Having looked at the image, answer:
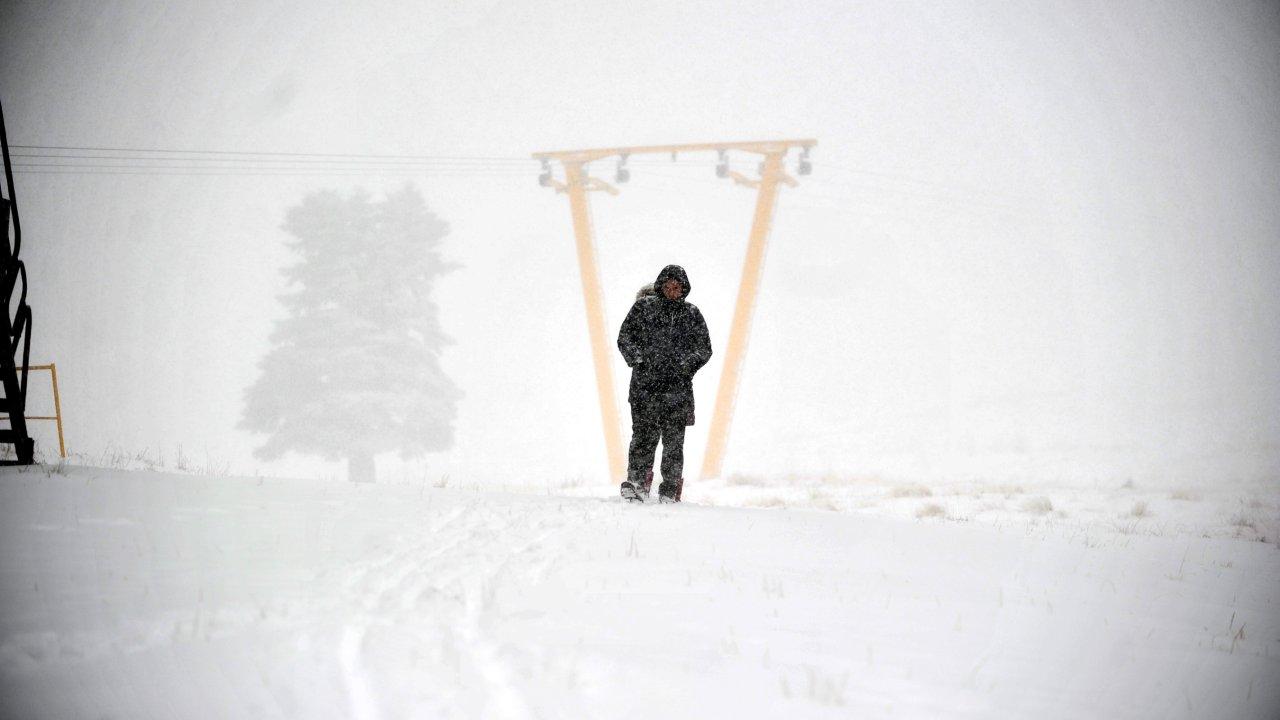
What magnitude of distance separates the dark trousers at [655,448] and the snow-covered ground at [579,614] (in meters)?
1.06

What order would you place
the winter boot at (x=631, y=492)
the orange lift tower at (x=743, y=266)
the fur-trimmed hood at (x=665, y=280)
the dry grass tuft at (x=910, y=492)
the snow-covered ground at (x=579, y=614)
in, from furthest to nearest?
the orange lift tower at (x=743, y=266) < the dry grass tuft at (x=910, y=492) < the fur-trimmed hood at (x=665, y=280) < the winter boot at (x=631, y=492) < the snow-covered ground at (x=579, y=614)

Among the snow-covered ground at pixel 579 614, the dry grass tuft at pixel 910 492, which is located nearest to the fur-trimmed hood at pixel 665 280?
the snow-covered ground at pixel 579 614

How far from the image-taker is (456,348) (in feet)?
153

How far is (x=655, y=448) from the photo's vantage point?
5906mm

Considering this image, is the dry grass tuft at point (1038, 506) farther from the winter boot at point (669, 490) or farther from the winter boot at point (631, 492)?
the winter boot at point (631, 492)

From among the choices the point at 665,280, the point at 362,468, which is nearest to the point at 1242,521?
the point at 665,280

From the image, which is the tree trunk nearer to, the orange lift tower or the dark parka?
the orange lift tower

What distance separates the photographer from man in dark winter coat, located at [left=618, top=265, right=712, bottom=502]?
19.3 feet

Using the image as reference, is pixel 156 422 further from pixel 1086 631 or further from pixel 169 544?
pixel 1086 631

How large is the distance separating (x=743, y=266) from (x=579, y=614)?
1153cm

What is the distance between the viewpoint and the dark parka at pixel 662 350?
19.3 ft

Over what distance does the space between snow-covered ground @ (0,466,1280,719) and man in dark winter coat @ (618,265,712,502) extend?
109 cm

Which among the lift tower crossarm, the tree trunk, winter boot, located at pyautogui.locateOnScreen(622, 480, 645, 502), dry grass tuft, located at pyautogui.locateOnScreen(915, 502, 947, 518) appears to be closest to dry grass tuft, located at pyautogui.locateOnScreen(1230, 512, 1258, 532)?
dry grass tuft, located at pyautogui.locateOnScreen(915, 502, 947, 518)

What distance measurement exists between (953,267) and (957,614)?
4686 centimetres
